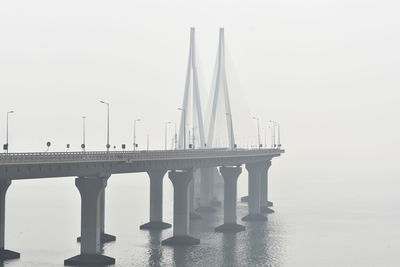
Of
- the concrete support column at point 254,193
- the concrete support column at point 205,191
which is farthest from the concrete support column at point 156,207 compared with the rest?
the concrete support column at point 205,191

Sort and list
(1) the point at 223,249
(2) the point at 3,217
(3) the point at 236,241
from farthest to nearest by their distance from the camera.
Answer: (3) the point at 236,241
(1) the point at 223,249
(2) the point at 3,217

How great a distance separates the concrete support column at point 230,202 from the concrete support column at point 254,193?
1410cm

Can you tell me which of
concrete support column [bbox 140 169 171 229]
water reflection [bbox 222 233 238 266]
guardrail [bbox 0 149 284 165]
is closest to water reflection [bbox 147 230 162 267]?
concrete support column [bbox 140 169 171 229]

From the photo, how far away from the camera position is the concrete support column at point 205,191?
530 ft

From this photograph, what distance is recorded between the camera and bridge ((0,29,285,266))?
79.5 metres

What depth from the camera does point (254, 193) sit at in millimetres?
147000

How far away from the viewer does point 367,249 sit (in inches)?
4267

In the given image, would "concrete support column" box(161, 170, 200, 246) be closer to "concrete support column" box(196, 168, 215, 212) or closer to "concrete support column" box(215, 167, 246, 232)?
"concrete support column" box(215, 167, 246, 232)

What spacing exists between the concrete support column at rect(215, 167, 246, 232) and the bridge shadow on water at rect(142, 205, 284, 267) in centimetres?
175

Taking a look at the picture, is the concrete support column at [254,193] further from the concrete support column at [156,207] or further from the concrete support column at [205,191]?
the concrete support column at [156,207]

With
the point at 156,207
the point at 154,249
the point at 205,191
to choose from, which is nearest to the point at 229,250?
the point at 154,249

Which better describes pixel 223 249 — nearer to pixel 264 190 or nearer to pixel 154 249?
pixel 154 249

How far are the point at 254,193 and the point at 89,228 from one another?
66.9m

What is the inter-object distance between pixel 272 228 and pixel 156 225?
62.8 feet
